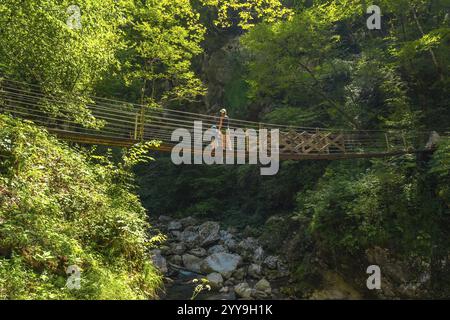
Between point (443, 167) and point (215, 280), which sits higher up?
point (443, 167)

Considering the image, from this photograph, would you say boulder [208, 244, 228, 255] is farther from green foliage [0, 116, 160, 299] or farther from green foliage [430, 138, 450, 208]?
green foliage [430, 138, 450, 208]

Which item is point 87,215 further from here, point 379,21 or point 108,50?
point 379,21

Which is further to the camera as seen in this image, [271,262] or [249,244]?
[249,244]

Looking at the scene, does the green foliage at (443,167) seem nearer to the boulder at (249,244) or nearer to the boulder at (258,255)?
the boulder at (258,255)

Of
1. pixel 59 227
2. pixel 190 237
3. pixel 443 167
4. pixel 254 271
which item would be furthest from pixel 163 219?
pixel 59 227

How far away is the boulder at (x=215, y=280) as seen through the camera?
39.6 feet

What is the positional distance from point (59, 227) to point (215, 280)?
737 cm

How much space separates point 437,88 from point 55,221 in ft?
45.8

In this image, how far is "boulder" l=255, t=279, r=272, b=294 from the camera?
12.0m

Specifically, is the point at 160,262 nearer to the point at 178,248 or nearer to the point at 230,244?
the point at 178,248

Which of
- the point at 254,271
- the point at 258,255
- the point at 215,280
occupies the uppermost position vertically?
the point at 258,255

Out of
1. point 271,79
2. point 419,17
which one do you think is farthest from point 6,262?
point 419,17

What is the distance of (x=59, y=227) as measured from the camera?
5.81m

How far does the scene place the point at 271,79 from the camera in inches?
621
